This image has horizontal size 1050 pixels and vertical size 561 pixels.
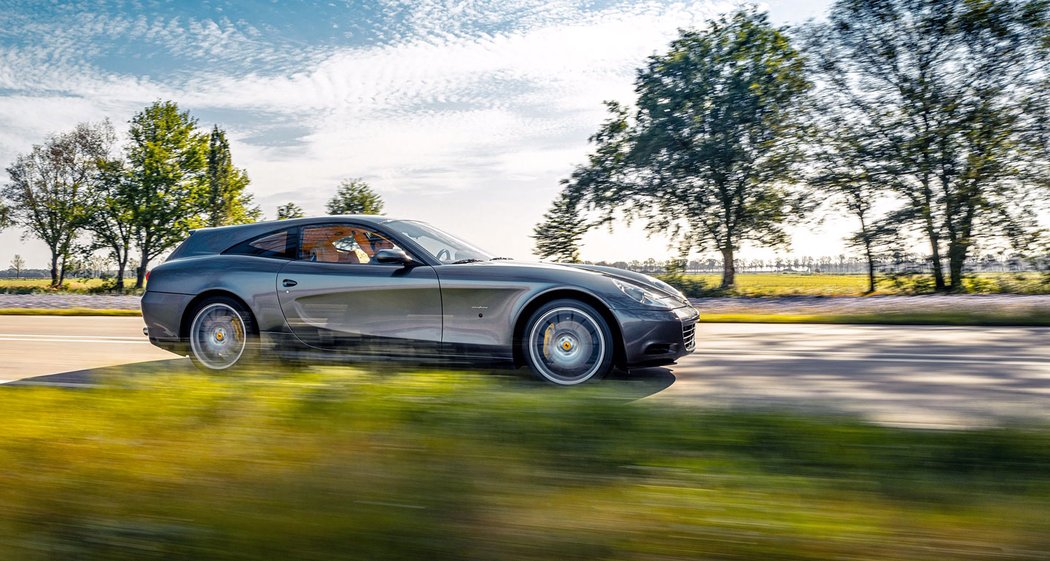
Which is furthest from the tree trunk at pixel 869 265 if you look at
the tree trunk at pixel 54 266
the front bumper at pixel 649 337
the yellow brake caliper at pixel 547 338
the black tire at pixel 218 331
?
the tree trunk at pixel 54 266

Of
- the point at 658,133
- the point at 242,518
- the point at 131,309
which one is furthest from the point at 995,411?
the point at 658,133

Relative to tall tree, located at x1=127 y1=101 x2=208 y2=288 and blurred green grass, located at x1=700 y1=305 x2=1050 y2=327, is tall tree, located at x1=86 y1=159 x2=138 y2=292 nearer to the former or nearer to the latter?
tall tree, located at x1=127 y1=101 x2=208 y2=288

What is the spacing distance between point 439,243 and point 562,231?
2698 centimetres

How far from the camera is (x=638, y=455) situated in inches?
89.5

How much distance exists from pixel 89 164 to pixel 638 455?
59.5m

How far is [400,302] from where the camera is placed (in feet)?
20.5

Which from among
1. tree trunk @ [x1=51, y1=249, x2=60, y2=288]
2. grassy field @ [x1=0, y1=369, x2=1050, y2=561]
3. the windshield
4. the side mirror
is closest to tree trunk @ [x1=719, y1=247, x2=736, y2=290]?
the windshield

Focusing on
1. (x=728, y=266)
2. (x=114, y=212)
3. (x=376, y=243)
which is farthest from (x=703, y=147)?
(x=114, y=212)

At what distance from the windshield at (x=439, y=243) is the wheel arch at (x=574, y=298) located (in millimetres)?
914

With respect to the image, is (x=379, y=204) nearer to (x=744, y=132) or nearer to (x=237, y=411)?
(x=744, y=132)

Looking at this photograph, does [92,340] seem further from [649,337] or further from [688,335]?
[688,335]

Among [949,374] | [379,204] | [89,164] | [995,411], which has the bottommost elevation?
[949,374]

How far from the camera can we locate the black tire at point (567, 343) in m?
5.91

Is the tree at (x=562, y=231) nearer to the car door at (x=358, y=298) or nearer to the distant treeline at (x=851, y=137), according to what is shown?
the distant treeline at (x=851, y=137)
